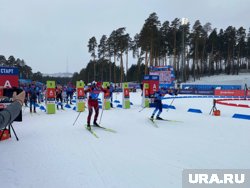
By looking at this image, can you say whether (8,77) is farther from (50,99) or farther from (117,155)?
(117,155)

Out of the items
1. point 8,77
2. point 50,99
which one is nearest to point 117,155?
point 8,77

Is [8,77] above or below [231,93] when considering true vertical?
above

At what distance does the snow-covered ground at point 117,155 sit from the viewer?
452cm

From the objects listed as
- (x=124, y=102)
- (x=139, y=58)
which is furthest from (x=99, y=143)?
(x=139, y=58)

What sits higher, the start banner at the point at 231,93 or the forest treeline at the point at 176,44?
the forest treeline at the point at 176,44

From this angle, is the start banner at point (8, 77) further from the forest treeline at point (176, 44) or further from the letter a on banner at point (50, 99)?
the forest treeline at point (176, 44)

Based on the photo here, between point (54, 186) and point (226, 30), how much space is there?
69.3 meters

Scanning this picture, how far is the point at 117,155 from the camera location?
6070 millimetres

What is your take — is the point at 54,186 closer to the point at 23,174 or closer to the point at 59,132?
the point at 23,174

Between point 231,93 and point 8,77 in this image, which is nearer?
point 8,77

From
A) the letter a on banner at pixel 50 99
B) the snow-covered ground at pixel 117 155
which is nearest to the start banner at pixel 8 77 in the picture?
the snow-covered ground at pixel 117 155

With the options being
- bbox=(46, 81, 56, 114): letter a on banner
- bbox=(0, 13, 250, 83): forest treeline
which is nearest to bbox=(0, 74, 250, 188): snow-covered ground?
bbox=(46, 81, 56, 114): letter a on banner

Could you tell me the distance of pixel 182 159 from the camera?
5.72m

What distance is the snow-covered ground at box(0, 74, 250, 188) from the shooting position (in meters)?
4.52
